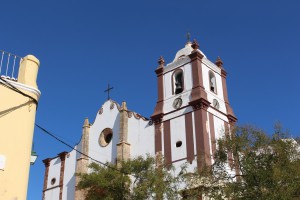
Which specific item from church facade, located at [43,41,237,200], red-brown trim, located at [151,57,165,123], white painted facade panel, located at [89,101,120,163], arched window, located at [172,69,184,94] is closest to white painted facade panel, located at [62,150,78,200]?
church facade, located at [43,41,237,200]

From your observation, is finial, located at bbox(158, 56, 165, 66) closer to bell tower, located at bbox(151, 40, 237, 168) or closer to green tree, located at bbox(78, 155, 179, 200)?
bell tower, located at bbox(151, 40, 237, 168)

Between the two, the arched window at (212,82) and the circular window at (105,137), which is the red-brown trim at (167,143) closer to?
the arched window at (212,82)

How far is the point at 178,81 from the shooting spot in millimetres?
30266

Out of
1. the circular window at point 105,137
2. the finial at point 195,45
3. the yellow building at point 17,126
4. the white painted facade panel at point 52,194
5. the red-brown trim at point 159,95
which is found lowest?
the yellow building at point 17,126

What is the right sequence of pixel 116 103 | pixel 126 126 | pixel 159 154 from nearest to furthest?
pixel 159 154
pixel 126 126
pixel 116 103

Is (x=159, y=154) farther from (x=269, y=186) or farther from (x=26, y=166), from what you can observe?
(x=26, y=166)

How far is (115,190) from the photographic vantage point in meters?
22.5

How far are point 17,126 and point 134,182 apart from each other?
39.2ft

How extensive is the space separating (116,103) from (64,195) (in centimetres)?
828

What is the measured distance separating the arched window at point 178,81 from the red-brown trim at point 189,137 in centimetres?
283

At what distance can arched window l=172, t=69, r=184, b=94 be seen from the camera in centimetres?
2969

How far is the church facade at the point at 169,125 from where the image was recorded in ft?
87.2

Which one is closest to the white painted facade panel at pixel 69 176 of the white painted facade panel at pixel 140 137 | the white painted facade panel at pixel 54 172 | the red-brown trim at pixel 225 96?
the white painted facade panel at pixel 54 172

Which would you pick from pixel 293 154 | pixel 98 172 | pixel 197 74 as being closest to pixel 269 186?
pixel 293 154
